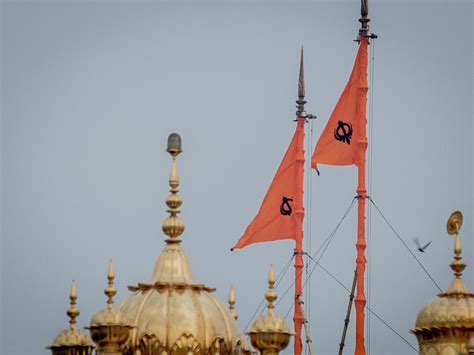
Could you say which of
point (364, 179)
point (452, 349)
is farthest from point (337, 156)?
point (452, 349)

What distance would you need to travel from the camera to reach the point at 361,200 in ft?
317

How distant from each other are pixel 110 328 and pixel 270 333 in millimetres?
3973

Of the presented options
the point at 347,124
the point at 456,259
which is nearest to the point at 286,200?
the point at 347,124

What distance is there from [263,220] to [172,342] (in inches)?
1190

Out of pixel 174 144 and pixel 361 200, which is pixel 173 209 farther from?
pixel 361 200

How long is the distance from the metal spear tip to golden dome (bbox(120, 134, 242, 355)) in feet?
8.73

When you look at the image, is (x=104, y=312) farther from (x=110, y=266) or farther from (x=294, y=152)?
(x=294, y=152)

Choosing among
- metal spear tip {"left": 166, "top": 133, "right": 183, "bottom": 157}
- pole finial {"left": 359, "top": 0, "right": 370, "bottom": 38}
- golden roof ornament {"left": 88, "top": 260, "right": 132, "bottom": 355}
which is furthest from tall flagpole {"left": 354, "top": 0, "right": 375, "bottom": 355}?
golden roof ornament {"left": 88, "top": 260, "right": 132, "bottom": 355}

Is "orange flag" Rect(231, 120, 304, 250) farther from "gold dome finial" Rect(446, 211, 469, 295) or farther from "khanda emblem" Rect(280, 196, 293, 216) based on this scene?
"gold dome finial" Rect(446, 211, 469, 295)

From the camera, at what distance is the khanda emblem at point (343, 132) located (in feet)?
326

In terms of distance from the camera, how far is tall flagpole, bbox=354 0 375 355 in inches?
3743

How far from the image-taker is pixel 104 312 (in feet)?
239

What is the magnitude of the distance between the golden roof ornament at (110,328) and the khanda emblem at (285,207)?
32.4m

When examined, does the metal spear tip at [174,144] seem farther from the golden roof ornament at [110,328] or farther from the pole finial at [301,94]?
the pole finial at [301,94]
